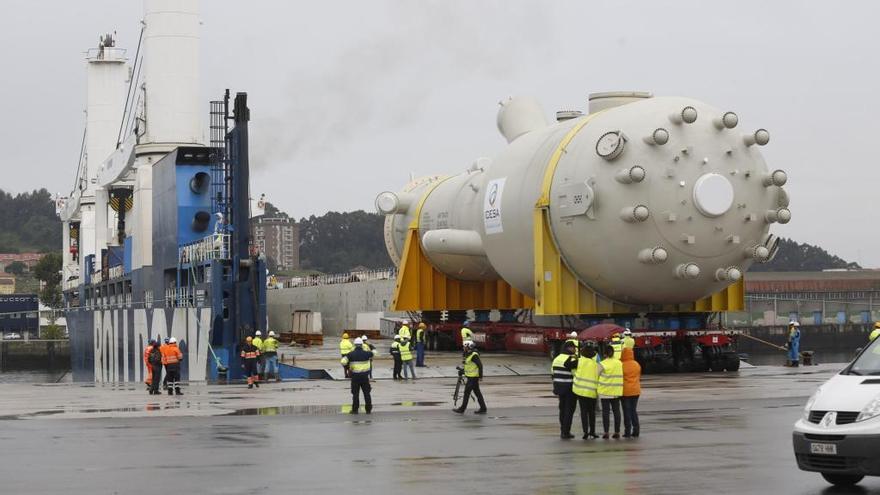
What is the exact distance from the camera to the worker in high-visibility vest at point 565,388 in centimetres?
1872

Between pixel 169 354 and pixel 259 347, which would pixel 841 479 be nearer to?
pixel 169 354

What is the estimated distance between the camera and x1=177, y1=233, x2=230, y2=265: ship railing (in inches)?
1578

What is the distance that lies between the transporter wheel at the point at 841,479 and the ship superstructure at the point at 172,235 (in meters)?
26.3

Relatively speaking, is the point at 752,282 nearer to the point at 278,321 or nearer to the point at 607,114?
the point at 278,321

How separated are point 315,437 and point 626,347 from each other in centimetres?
472

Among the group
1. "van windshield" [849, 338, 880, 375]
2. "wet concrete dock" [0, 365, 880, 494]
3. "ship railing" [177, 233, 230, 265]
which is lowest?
"wet concrete dock" [0, 365, 880, 494]

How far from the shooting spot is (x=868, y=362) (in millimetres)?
13797

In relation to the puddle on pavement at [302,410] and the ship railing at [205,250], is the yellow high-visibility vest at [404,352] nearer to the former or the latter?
the puddle on pavement at [302,410]

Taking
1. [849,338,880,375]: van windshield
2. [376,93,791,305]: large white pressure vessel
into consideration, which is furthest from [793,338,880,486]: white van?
[376,93,791,305]: large white pressure vessel

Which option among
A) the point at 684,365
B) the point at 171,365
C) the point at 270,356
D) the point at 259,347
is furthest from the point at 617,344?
the point at 270,356

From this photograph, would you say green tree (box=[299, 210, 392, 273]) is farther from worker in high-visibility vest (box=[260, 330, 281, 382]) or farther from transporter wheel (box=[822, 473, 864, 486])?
transporter wheel (box=[822, 473, 864, 486])

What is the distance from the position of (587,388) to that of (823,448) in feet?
21.2

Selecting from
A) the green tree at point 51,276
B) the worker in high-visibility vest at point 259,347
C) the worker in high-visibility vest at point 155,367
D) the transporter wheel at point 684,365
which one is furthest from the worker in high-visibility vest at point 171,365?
the green tree at point 51,276

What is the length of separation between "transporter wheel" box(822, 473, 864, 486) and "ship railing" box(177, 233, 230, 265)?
2838cm
